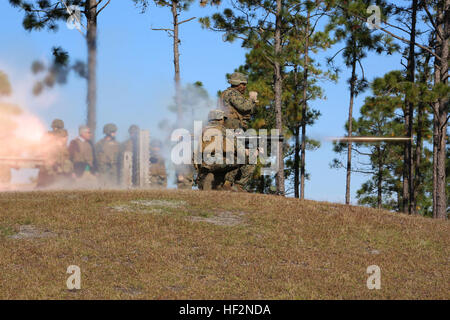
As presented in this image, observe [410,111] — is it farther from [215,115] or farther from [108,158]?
[108,158]

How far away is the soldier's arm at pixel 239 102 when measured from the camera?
77.9 ft

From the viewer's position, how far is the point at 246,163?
75.5 ft

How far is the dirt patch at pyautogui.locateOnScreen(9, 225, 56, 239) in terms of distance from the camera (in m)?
14.8

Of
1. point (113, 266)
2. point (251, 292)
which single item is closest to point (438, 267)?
point (251, 292)

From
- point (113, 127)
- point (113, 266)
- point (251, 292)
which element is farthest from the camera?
point (113, 127)

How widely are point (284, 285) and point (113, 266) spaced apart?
4.08 m

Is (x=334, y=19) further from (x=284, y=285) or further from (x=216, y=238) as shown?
(x=284, y=285)

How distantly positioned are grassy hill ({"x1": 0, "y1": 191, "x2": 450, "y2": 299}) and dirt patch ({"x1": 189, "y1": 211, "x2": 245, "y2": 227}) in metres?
0.03

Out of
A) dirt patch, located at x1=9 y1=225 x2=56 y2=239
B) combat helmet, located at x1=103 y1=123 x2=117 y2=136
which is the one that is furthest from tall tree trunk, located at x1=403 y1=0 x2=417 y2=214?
dirt patch, located at x1=9 y1=225 x2=56 y2=239

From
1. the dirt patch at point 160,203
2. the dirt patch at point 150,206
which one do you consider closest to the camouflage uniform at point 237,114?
the dirt patch at point 160,203

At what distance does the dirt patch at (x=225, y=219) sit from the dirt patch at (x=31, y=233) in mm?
4435

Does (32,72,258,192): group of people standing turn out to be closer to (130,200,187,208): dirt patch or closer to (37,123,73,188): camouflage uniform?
(37,123,73,188): camouflage uniform

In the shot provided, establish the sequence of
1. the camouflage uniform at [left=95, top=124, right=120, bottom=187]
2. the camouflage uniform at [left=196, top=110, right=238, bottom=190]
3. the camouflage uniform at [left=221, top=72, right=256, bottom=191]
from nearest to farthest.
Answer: the camouflage uniform at [left=196, top=110, right=238, bottom=190]
the camouflage uniform at [left=221, top=72, right=256, bottom=191]
the camouflage uniform at [left=95, top=124, right=120, bottom=187]

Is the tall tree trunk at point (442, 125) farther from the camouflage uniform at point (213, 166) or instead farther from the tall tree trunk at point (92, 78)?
the tall tree trunk at point (92, 78)
